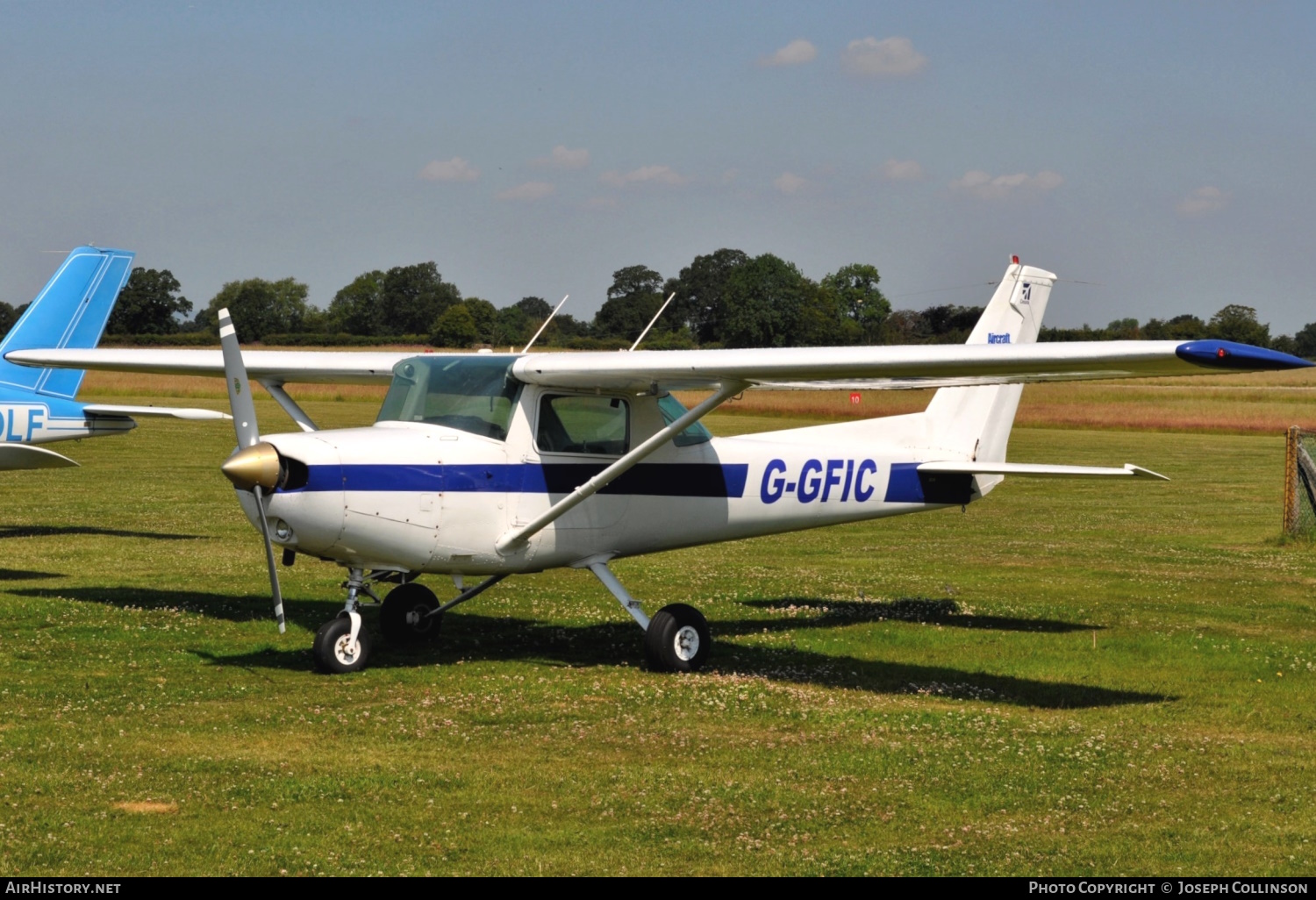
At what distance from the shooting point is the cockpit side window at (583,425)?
9.85 metres

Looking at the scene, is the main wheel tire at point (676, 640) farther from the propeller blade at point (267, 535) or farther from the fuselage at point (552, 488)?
the propeller blade at point (267, 535)

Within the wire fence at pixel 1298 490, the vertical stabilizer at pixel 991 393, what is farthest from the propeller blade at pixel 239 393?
the wire fence at pixel 1298 490

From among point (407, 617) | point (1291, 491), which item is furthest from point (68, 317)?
point (1291, 491)

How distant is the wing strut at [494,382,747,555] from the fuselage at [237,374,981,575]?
0.08 metres

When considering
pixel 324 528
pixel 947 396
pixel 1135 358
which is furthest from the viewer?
pixel 947 396

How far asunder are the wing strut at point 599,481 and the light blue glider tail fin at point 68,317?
902 centimetres

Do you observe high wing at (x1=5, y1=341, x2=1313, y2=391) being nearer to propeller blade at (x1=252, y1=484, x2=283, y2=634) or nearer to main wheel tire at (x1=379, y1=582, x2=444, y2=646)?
main wheel tire at (x1=379, y1=582, x2=444, y2=646)

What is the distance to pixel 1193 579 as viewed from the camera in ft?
49.7

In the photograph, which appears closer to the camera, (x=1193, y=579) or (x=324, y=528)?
(x=324, y=528)

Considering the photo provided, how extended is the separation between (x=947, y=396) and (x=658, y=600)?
10.9 feet

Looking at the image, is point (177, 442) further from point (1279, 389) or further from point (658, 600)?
point (1279, 389)

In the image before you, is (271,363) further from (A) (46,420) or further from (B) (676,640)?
(A) (46,420)

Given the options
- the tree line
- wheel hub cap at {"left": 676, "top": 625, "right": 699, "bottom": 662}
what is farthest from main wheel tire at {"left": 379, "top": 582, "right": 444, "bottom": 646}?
the tree line
